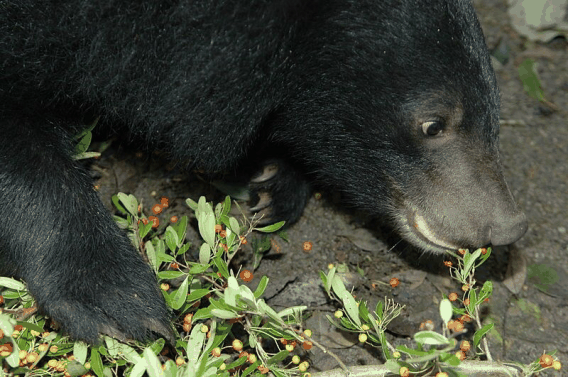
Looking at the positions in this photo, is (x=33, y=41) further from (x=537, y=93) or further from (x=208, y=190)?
(x=537, y=93)

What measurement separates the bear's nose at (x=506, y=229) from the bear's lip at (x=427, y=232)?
0.18 meters

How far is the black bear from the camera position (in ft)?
9.16

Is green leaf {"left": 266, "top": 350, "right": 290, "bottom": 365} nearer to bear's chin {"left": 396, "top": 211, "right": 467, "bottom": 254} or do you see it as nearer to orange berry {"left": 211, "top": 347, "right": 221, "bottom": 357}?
orange berry {"left": 211, "top": 347, "right": 221, "bottom": 357}

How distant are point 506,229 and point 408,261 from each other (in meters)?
0.75

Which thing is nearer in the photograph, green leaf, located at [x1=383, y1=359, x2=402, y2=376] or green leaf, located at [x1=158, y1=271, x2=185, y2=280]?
green leaf, located at [x1=383, y1=359, x2=402, y2=376]

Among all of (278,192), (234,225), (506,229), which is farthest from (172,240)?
(506,229)

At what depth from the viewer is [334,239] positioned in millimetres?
3764

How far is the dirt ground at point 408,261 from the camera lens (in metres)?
3.34

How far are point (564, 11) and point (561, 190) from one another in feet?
6.47

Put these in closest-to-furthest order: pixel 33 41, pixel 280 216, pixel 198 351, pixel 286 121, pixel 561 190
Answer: pixel 198 351, pixel 33 41, pixel 286 121, pixel 280 216, pixel 561 190

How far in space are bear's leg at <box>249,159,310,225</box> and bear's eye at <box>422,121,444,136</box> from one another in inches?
41.3

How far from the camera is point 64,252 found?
2896 mm

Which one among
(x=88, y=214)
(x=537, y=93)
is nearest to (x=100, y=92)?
(x=88, y=214)

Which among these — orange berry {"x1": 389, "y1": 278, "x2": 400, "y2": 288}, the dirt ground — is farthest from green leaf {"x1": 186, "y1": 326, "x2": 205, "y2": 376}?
orange berry {"x1": 389, "y1": 278, "x2": 400, "y2": 288}
